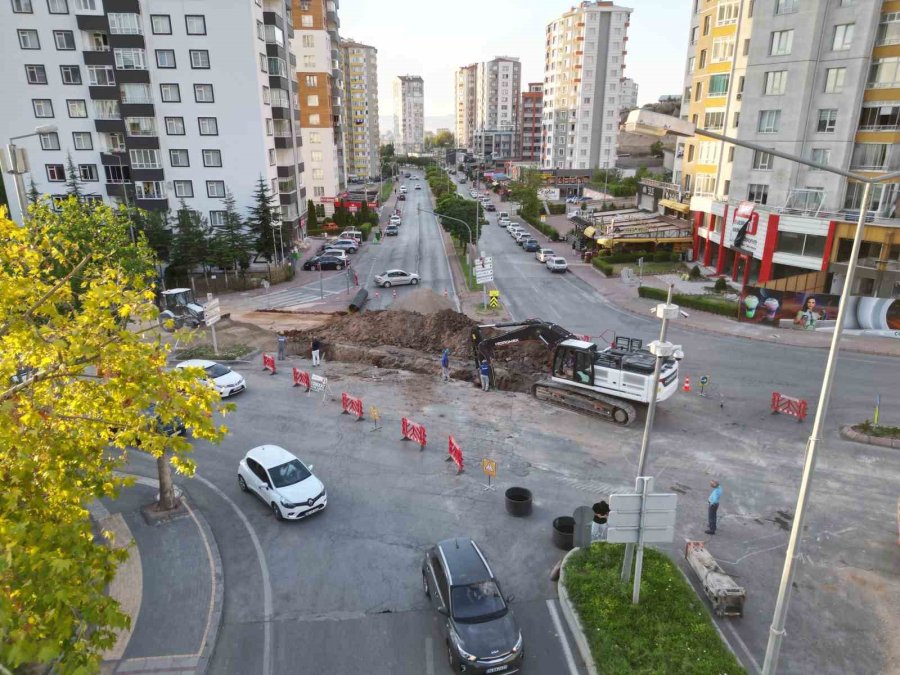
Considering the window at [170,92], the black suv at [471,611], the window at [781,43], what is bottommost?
the black suv at [471,611]

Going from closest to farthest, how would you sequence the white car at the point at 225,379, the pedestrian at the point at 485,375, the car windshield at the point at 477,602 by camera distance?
the car windshield at the point at 477,602 < the white car at the point at 225,379 < the pedestrian at the point at 485,375

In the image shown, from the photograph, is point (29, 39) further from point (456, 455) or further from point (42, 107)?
point (456, 455)

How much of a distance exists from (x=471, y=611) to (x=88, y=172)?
53.3 meters

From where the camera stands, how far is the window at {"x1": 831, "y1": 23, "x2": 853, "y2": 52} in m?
36.8

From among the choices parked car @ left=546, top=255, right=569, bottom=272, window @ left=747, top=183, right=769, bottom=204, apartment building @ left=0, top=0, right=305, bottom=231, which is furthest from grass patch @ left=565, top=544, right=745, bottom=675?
Result: apartment building @ left=0, top=0, right=305, bottom=231

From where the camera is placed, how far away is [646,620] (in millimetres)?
12055

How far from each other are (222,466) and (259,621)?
25.8ft

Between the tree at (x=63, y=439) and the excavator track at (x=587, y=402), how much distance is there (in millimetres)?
15896

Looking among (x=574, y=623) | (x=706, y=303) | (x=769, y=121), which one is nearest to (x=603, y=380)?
(x=574, y=623)

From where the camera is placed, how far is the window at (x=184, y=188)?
50625mm

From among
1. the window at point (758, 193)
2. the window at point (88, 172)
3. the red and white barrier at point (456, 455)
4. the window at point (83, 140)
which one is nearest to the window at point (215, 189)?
the window at point (88, 172)

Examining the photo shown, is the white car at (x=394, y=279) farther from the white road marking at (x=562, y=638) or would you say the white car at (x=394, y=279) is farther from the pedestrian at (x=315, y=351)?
the white road marking at (x=562, y=638)

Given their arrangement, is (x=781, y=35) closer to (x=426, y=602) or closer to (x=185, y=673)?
(x=426, y=602)

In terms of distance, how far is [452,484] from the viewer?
18.2 meters
